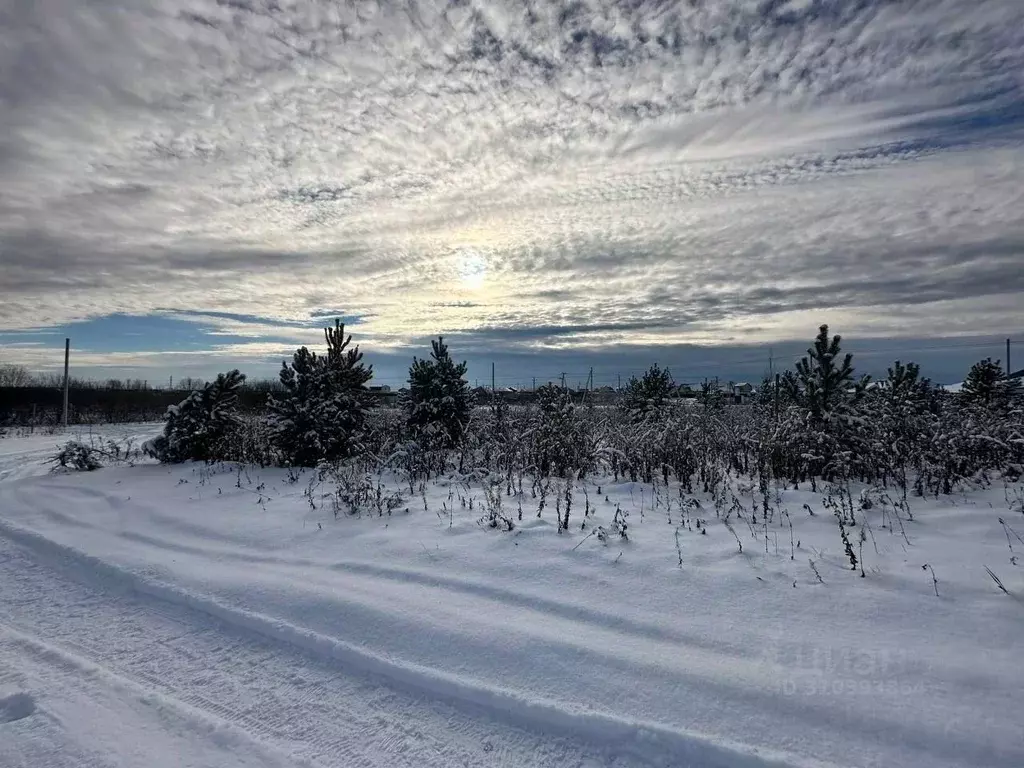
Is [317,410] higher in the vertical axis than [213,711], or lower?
higher

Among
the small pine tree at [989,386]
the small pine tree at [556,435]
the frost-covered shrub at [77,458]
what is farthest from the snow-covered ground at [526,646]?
the small pine tree at [989,386]

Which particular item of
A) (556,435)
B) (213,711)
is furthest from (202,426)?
(213,711)

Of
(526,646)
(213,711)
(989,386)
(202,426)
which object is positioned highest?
(989,386)

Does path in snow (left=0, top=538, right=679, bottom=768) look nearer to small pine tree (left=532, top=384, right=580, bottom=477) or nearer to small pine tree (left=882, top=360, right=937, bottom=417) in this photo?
small pine tree (left=532, top=384, right=580, bottom=477)

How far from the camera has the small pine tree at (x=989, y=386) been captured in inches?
594

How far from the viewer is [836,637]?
157 inches

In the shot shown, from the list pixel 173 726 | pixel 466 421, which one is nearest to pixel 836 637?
pixel 173 726

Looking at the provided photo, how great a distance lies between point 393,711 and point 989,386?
1798 centimetres

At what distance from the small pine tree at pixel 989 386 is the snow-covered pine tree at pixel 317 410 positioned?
15189mm

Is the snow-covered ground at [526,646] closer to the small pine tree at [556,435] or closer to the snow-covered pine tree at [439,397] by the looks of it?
the small pine tree at [556,435]

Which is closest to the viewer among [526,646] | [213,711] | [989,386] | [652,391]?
[213,711]

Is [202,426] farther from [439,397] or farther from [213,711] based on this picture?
[213,711]

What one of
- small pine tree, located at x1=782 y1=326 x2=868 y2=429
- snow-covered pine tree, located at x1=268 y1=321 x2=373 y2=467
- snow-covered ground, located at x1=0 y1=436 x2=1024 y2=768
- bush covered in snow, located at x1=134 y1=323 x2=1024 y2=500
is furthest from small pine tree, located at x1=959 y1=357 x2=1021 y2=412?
snow-covered pine tree, located at x1=268 y1=321 x2=373 y2=467

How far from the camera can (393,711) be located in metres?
3.53
